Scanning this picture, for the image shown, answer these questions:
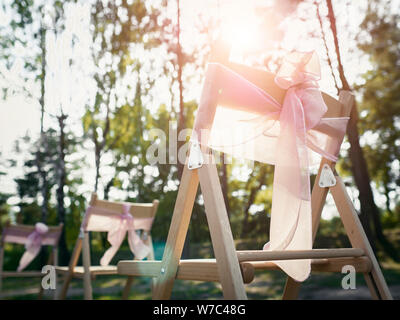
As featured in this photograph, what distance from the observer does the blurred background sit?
5.66 metres

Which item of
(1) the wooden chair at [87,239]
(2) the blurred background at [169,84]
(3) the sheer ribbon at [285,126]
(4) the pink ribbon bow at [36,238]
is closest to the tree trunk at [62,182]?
(2) the blurred background at [169,84]

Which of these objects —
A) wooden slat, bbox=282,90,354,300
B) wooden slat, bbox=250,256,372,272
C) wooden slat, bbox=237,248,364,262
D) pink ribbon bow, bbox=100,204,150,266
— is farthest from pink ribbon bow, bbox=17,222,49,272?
wooden slat, bbox=237,248,364,262

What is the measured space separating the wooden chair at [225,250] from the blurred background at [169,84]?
2383 mm

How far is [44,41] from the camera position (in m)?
8.05

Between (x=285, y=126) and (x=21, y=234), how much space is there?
3249 millimetres

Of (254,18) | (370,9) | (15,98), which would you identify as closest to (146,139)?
(15,98)

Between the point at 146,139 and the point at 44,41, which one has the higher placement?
the point at 44,41

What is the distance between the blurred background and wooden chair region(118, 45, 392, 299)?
2.38m

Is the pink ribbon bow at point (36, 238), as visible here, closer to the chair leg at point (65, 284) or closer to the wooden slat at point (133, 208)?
the chair leg at point (65, 284)

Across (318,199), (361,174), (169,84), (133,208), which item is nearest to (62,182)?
(169,84)

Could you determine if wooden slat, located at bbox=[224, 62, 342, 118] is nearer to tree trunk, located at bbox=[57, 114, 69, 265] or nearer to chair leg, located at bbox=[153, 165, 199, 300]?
chair leg, located at bbox=[153, 165, 199, 300]

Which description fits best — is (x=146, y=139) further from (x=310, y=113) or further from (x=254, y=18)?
(x=310, y=113)

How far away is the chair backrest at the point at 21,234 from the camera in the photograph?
12.4 ft
